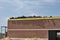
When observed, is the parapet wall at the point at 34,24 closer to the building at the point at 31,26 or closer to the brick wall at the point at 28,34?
the building at the point at 31,26

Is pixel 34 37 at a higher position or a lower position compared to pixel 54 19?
lower

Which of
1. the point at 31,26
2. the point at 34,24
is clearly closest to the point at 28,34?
the point at 31,26

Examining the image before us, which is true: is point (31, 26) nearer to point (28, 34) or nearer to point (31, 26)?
point (31, 26)

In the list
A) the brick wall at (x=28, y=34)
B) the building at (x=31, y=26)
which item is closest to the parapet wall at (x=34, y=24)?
the building at (x=31, y=26)

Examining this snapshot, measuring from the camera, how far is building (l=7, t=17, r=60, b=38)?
33.2 metres

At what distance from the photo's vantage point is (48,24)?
110 ft

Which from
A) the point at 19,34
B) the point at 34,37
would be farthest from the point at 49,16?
the point at 19,34

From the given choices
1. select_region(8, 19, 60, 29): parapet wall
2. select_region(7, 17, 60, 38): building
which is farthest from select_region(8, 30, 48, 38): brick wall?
select_region(8, 19, 60, 29): parapet wall

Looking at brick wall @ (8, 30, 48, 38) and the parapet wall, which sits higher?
the parapet wall

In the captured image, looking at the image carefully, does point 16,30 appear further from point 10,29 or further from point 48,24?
point 48,24

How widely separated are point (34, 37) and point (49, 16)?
5.94 meters

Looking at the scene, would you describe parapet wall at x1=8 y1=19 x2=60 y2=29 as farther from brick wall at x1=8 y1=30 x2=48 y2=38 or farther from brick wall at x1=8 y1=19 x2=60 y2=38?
brick wall at x1=8 y1=30 x2=48 y2=38

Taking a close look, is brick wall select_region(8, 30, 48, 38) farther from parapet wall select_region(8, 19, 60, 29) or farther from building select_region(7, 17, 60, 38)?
parapet wall select_region(8, 19, 60, 29)

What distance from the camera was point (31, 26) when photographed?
34.1 meters
